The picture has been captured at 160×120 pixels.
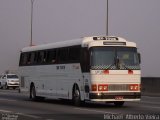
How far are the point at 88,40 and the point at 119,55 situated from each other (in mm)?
1609

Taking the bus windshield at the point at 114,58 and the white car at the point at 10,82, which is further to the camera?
the white car at the point at 10,82

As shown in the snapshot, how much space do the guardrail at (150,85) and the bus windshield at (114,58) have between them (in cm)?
1922

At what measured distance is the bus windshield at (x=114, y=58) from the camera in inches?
1005

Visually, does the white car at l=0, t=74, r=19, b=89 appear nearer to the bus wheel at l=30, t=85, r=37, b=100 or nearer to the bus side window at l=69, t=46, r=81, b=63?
the bus wheel at l=30, t=85, r=37, b=100

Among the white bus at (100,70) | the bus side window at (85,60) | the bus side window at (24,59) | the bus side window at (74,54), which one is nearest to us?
the white bus at (100,70)

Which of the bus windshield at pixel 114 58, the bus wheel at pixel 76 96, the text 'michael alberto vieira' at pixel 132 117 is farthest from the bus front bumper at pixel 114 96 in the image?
the text 'michael alberto vieira' at pixel 132 117

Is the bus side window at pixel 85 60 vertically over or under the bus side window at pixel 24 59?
under

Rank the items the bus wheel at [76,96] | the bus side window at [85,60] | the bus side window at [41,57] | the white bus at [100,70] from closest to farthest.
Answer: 1. the white bus at [100,70]
2. the bus side window at [85,60]
3. the bus wheel at [76,96]
4. the bus side window at [41,57]

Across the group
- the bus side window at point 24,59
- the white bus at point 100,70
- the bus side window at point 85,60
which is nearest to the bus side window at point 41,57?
the bus side window at point 24,59

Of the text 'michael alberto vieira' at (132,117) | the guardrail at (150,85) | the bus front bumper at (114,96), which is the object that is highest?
the guardrail at (150,85)

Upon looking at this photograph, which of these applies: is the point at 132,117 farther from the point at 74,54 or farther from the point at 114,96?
the point at 74,54

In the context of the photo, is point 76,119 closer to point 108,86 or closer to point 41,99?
point 108,86

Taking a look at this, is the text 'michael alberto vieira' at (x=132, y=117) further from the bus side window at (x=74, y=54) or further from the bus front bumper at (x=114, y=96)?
the bus side window at (x=74, y=54)

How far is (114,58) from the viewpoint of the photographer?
25.7m
